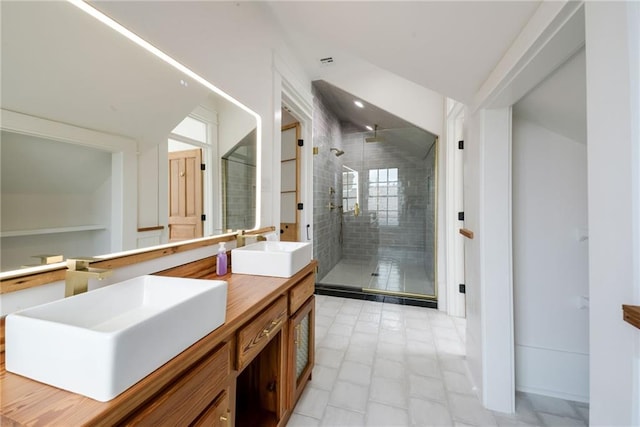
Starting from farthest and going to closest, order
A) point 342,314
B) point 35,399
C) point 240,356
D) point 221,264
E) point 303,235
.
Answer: point 303,235
point 342,314
point 221,264
point 240,356
point 35,399

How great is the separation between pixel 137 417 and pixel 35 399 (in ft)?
0.56

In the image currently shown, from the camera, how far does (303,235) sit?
289 cm

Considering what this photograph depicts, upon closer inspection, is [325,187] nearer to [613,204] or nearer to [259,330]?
[259,330]

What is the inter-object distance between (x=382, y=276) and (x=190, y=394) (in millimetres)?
3189

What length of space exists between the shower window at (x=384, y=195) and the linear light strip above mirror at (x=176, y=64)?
2.36m

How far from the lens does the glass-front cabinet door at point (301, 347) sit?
1.29m

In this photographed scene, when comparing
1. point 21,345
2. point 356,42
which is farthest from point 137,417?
point 356,42

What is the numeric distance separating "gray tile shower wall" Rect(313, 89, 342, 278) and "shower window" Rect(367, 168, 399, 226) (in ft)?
1.69

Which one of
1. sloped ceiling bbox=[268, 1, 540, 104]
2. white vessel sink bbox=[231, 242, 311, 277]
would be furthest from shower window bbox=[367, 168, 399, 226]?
white vessel sink bbox=[231, 242, 311, 277]

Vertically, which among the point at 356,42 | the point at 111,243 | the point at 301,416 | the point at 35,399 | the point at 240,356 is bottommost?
the point at 301,416

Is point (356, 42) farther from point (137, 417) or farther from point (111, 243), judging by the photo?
point (137, 417)

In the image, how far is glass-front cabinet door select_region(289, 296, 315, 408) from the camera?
4.22 feet

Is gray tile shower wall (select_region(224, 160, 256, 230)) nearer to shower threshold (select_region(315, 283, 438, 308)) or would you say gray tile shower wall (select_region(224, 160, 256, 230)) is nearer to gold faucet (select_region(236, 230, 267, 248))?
gold faucet (select_region(236, 230, 267, 248))

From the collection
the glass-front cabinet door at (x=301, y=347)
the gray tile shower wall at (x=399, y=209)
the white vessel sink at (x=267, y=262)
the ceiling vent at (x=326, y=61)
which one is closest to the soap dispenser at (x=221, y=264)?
the white vessel sink at (x=267, y=262)
